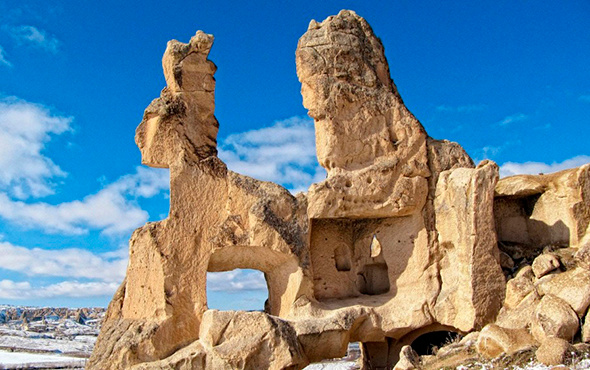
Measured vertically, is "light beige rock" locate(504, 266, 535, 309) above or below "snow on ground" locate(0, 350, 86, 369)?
above

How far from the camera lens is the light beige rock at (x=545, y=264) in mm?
12125

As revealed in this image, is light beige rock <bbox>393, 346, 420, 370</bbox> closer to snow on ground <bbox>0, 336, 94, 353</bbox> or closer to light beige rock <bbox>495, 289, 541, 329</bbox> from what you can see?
light beige rock <bbox>495, 289, 541, 329</bbox>

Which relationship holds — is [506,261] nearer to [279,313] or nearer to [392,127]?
[392,127]

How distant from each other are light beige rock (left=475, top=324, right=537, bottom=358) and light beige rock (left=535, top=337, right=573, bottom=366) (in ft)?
1.34

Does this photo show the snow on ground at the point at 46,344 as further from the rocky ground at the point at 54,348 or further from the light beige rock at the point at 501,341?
the light beige rock at the point at 501,341

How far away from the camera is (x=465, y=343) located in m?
11.3

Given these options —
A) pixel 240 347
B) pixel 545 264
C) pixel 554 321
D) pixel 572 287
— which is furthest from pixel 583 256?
pixel 240 347

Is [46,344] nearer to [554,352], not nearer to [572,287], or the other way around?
[572,287]

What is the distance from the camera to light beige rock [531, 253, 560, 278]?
1212cm

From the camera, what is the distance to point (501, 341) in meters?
10.3

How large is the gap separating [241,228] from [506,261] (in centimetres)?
551

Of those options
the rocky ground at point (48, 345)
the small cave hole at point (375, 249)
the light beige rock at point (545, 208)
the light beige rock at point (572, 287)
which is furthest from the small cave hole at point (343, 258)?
the rocky ground at point (48, 345)

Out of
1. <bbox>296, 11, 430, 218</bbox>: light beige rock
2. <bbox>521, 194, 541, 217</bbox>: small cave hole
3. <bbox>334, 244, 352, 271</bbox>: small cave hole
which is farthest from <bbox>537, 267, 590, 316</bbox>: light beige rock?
<bbox>334, 244, 352, 271</bbox>: small cave hole

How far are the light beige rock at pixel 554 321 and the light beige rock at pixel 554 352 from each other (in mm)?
461
